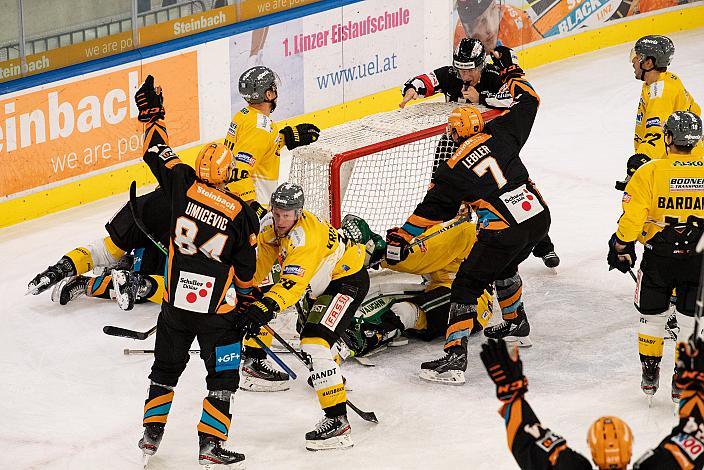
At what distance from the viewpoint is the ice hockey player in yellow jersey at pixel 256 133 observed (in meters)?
7.37

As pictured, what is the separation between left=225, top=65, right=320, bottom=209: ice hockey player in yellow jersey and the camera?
7367 millimetres

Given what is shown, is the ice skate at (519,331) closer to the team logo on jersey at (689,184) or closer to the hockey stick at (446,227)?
the hockey stick at (446,227)

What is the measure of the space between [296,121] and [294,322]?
10.9 feet

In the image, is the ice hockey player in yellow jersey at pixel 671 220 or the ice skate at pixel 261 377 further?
the ice skate at pixel 261 377

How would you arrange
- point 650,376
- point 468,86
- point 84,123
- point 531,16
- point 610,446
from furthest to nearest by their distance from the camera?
1. point 531,16
2. point 84,123
3. point 468,86
4. point 650,376
5. point 610,446

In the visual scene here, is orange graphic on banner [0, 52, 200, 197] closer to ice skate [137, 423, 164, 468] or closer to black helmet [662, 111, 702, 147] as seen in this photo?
ice skate [137, 423, 164, 468]

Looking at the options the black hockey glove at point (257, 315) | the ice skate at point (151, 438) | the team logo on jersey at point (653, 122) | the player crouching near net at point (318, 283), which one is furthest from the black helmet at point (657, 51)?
the ice skate at point (151, 438)

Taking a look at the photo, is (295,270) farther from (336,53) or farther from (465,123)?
(336,53)

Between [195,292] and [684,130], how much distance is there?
2.32 m

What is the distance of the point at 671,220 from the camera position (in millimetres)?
6168

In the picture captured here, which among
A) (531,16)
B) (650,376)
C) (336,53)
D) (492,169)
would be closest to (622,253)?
(650,376)

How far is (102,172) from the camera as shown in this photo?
30.5ft

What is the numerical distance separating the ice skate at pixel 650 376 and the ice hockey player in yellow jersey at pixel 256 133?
7.13 feet

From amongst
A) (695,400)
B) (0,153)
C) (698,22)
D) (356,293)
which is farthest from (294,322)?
(698,22)
